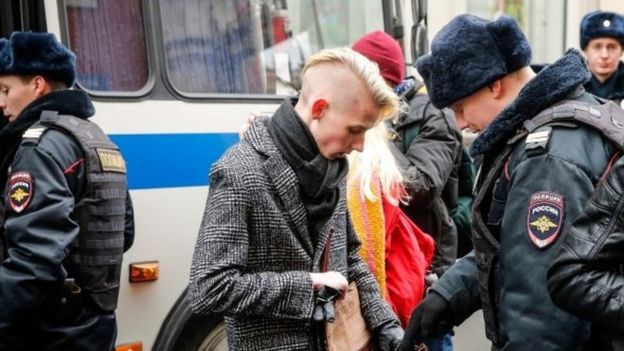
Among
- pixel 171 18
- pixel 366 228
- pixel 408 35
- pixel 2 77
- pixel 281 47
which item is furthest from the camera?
pixel 408 35

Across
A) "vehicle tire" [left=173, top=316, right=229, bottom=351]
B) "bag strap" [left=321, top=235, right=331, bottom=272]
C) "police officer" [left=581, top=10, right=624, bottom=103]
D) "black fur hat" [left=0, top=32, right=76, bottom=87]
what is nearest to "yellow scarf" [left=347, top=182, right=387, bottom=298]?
"bag strap" [left=321, top=235, right=331, bottom=272]

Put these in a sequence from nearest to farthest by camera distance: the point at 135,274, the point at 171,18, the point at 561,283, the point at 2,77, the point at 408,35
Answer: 1. the point at 561,283
2. the point at 2,77
3. the point at 135,274
4. the point at 171,18
5. the point at 408,35

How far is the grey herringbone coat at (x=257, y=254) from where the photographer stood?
2.26 meters

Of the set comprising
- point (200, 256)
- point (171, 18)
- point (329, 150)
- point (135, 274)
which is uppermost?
point (171, 18)

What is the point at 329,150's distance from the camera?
239 cm

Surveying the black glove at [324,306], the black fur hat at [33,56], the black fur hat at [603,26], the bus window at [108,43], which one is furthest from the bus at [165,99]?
the black fur hat at [603,26]

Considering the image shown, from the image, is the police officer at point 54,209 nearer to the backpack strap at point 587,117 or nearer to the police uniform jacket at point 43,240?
the police uniform jacket at point 43,240

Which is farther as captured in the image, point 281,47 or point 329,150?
point 281,47

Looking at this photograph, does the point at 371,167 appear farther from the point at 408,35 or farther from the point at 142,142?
the point at 408,35

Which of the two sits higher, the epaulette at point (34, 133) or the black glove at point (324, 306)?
the epaulette at point (34, 133)

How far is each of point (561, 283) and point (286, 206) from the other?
2.52 feet

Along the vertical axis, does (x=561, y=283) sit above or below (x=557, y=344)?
above

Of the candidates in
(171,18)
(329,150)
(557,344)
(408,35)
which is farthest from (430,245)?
(408,35)

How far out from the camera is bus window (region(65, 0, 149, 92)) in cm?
386
